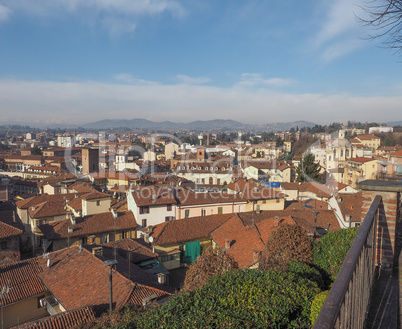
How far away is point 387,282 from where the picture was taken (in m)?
3.64

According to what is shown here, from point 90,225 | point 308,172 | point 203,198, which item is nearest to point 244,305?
point 90,225

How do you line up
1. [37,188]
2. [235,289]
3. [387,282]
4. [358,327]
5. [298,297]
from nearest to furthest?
[358,327], [387,282], [298,297], [235,289], [37,188]

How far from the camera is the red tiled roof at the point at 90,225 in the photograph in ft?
59.8

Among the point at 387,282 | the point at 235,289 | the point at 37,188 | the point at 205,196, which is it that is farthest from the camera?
the point at 37,188

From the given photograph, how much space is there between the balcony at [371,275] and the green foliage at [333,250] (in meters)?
2.70

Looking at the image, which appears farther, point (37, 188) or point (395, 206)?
point (37, 188)

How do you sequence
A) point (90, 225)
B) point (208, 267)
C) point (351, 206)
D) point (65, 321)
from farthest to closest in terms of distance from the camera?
point (351, 206)
point (90, 225)
point (208, 267)
point (65, 321)

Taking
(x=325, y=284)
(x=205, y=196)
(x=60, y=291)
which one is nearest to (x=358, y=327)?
(x=325, y=284)

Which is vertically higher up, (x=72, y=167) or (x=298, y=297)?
(x=298, y=297)

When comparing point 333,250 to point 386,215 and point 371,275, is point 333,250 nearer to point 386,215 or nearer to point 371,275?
point 386,215

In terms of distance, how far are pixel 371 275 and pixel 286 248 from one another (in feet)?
14.6

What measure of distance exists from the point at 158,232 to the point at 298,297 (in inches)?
548

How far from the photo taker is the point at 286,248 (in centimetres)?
786

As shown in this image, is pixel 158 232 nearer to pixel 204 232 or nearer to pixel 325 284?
pixel 204 232
